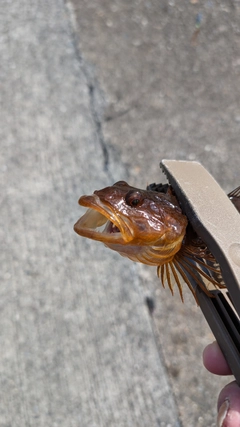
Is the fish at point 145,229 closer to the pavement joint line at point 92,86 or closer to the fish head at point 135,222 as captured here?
the fish head at point 135,222

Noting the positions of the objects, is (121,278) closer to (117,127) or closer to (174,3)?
(117,127)

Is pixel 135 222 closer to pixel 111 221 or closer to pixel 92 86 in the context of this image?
pixel 111 221

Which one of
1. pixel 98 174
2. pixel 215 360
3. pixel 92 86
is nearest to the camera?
pixel 215 360

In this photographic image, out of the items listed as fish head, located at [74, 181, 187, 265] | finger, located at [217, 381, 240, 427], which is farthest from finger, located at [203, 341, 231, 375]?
fish head, located at [74, 181, 187, 265]

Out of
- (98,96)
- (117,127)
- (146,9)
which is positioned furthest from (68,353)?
(146,9)

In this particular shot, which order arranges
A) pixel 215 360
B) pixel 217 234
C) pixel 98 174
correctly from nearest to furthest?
pixel 217 234, pixel 215 360, pixel 98 174

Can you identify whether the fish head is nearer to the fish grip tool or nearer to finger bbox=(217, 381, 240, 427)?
the fish grip tool

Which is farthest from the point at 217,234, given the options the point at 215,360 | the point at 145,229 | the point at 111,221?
the point at 215,360
